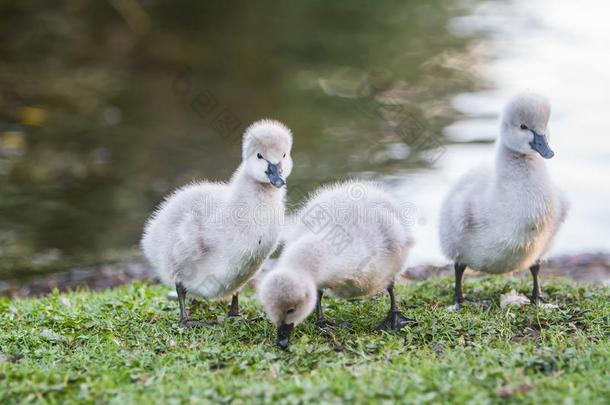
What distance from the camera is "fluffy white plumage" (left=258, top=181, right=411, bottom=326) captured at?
6062 mm

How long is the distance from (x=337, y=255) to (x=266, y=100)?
32.9 ft

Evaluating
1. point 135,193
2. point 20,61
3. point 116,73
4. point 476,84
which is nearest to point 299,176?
point 135,193

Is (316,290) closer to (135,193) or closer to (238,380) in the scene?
(238,380)

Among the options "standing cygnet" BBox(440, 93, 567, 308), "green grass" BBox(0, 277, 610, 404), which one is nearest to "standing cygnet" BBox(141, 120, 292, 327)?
"green grass" BBox(0, 277, 610, 404)

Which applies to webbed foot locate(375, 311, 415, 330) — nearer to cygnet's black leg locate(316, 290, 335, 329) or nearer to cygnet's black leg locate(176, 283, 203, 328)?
cygnet's black leg locate(316, 290, 335, 329)

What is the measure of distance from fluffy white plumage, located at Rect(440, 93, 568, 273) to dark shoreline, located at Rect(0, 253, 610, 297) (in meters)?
2.44

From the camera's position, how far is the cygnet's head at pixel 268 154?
672cm

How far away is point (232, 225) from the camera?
6.87 m

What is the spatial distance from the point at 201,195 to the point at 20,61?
12.6m

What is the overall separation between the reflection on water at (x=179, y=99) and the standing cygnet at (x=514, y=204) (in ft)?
15.7

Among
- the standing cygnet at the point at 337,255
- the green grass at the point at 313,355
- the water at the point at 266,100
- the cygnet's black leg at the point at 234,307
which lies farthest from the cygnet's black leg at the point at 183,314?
the water at the point at 266,100

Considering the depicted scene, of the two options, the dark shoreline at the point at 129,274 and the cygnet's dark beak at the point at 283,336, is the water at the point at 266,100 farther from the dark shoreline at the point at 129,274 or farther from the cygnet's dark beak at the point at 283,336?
the cygnet's dark beak at the point at 283,336

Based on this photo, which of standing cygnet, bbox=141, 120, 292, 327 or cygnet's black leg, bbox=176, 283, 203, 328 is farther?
cygnet's black leg, bbox=176, 283, 203, 328

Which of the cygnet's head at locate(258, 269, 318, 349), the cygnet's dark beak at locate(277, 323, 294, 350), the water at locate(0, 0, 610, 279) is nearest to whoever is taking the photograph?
the cygnet's head at locate(258, 269, 318, 349)
